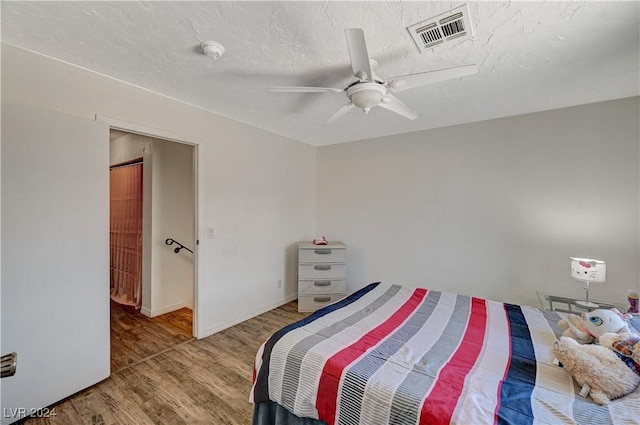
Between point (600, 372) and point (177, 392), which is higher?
point (600, 372)

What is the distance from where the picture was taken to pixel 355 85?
164 centimetres

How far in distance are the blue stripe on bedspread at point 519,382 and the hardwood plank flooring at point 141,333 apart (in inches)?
108

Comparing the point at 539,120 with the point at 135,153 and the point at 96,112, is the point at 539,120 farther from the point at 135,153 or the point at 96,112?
the point at 135,153

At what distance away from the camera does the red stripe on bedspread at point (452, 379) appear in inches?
38.1

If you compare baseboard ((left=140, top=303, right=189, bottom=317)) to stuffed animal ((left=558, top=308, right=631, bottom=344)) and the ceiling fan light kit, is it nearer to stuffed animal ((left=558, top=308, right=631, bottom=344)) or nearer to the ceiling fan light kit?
the ceiling fan light kit

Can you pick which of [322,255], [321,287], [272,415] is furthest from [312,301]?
[272,415]

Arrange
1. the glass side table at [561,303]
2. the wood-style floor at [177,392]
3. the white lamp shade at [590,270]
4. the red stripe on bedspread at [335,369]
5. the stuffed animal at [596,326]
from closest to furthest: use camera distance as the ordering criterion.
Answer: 1. the red stripe on bedspread at [335,369]
2. the stuffed animal at [596,326]
3. the wood-style floor at [177,392]
4. the white lamp shade at [590,270]
5. the glass side table at [561,303]

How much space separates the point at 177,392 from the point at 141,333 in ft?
4.14

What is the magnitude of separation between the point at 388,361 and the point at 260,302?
2469 millimetres

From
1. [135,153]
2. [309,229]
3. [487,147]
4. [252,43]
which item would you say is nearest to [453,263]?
[487,147]

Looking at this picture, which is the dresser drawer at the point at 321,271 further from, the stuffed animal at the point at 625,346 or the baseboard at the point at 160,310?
the stuffed animal at the point at 625,346

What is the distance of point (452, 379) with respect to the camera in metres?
1.14

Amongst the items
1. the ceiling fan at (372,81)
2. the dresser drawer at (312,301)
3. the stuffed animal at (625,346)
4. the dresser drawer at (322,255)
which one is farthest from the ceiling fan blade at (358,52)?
the dresser drawer at (312,301)

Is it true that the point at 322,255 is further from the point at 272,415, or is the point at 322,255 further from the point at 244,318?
the point at 272,415
